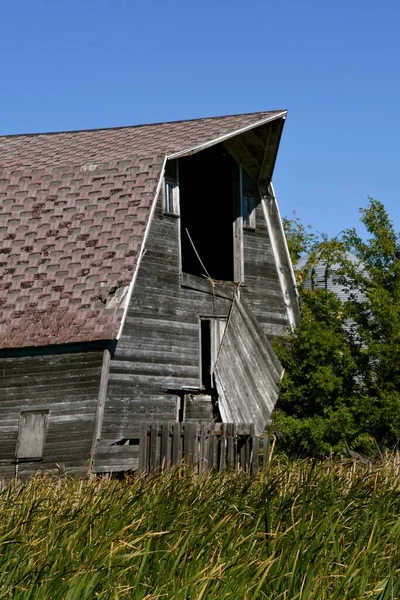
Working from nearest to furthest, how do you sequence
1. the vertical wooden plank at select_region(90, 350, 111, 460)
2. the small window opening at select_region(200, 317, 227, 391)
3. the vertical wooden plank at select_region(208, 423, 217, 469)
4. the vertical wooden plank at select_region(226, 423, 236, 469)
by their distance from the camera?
the vertical wooden plank at select_region(208, 423, 217, 469) < the vertical wooden plank at select_region(226, 423, 236, 469) < the vertical wooden plank at select_region(90, 350, 111, 460) < the small window opening at select_region(200, 317, 227, 391)

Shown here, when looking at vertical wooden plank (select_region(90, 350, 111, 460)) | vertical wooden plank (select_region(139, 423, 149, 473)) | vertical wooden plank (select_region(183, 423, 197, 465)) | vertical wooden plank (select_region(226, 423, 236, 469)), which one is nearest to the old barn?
vertical wooden plank (select_region(90, 350, 111, 460))

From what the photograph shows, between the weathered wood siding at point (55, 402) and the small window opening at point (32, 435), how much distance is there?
0.09 meters

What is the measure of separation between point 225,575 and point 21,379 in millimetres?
14472

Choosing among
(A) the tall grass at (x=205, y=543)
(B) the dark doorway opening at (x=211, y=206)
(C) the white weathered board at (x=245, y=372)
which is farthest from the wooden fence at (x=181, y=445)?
(B) the dark doorway opening at (x=211, y=206)

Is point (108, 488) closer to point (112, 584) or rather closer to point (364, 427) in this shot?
point (112, 584)

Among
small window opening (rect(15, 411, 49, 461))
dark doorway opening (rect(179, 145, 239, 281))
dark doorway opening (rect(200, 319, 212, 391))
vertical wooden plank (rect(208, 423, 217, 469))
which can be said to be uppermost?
dark doorway opening (rect(179, 145, 239, 281))

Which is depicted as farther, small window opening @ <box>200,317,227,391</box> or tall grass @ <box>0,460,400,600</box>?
small window opening @ <box>200,317,227,391</box>

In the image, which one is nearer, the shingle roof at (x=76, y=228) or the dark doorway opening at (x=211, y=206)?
the shingle roof at (x=76, y=228)

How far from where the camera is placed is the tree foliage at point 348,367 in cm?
2223

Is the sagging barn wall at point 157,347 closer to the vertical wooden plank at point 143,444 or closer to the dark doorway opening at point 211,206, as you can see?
the dark doorway opening at point 211,206

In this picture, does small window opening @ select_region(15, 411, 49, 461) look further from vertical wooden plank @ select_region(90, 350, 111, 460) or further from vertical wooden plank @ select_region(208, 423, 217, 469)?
vertical wooden plank @ select_region(208, 423, 217, 469)

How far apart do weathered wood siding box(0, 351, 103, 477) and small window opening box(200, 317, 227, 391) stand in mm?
3056

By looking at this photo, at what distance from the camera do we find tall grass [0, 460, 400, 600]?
23.4 ft

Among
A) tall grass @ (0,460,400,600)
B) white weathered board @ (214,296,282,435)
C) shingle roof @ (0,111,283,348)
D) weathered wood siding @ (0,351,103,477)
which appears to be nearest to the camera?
tall grass @ (0,460,400,600)
